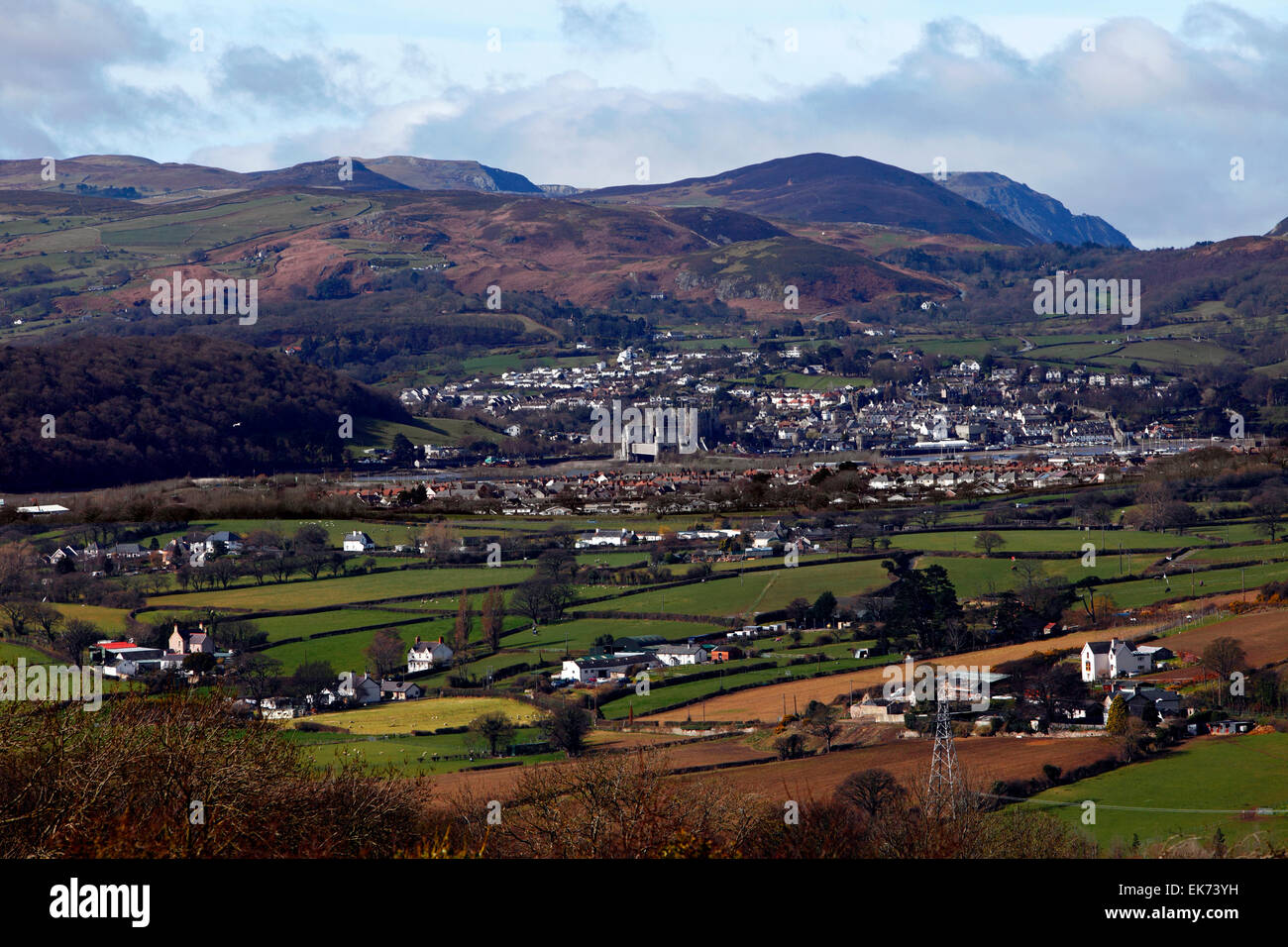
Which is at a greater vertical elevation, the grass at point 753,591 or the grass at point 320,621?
the grass at point 753,591

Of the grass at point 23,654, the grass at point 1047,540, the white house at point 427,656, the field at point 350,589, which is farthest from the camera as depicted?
the grass at point 1047,540

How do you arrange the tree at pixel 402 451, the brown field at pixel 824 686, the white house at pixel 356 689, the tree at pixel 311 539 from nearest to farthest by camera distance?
the brown field at pixel 824 686, the white house at pixel 356 689, the tree at pixel 311 539, the tree at pixel 402 451

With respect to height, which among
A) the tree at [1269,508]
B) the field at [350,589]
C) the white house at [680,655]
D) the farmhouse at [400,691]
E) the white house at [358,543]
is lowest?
the farmhouse at [400,691]

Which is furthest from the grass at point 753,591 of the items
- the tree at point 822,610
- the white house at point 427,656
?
the white house at point 427,656

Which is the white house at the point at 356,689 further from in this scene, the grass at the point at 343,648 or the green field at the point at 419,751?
the green field at the point at 419,751

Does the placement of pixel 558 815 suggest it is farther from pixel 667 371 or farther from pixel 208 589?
pixel 667 371

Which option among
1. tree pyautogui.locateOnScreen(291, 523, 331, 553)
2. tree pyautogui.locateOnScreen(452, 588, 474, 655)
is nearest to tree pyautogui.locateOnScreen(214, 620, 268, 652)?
tree pyautogui.locateOnScreen(452, 588, 474, 655)
